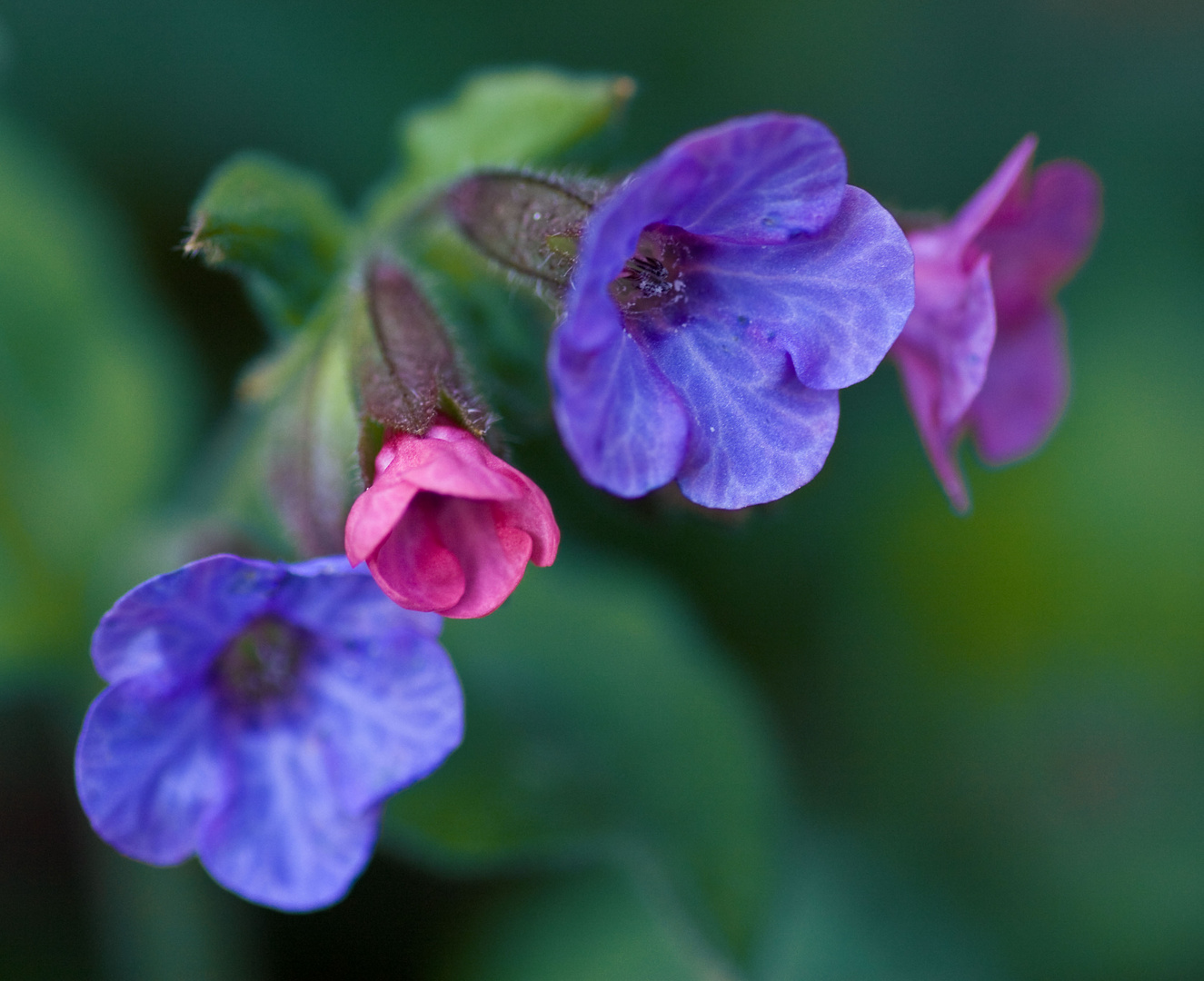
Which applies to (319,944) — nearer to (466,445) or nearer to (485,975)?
(485,975)

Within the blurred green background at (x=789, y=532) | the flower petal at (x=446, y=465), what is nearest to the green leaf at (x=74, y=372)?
the blurred green background at (x=789, y=532)

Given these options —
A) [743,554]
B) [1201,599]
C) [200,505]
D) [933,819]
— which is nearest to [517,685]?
[200,505]

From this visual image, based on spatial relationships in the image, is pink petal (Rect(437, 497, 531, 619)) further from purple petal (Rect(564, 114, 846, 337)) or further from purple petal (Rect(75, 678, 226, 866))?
purple petal (Rect(75, 678, 226, 866))

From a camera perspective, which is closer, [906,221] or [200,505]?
[906,221]

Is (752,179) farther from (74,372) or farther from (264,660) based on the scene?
(74,372)

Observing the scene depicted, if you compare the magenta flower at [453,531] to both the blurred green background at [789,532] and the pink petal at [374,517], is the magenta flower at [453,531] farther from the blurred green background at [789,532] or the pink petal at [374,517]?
the blurred green background at [789,532]

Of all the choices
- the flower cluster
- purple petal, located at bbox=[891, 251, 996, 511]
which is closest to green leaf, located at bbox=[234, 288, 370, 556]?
the flower cluster
